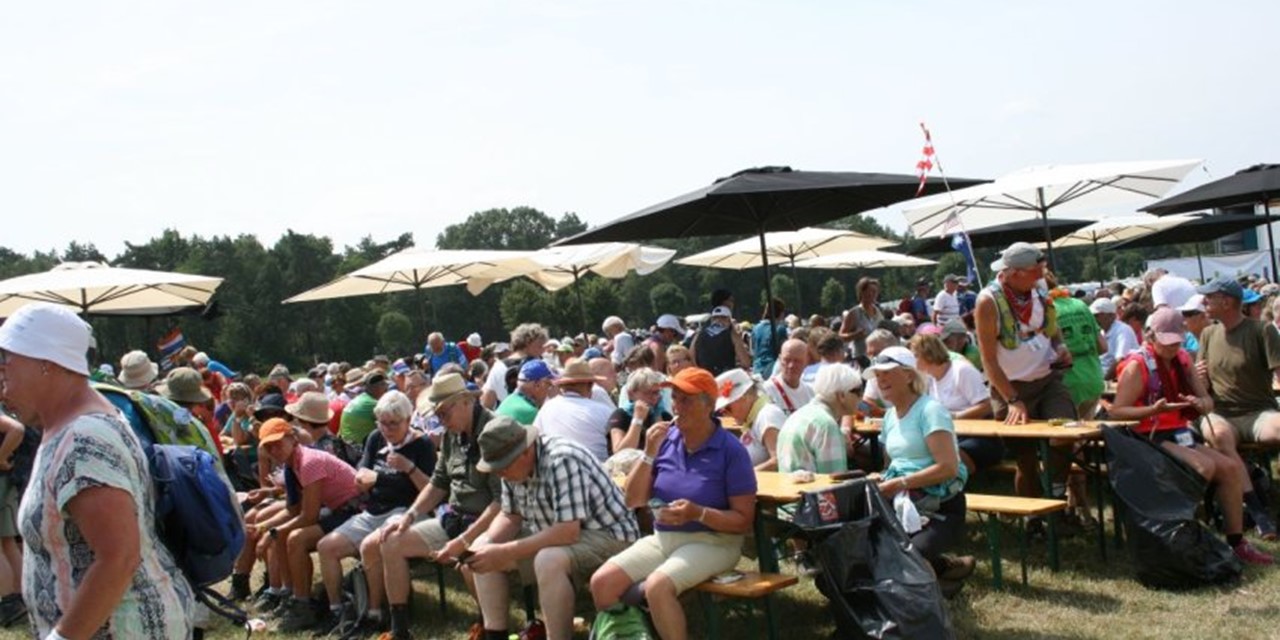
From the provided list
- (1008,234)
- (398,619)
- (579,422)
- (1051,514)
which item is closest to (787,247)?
(1008,234)

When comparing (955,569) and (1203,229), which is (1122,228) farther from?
(955,569)

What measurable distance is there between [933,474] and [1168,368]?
5.34 ft

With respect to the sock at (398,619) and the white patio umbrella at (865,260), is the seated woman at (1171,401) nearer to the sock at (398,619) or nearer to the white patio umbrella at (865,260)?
the sock at (398,619)

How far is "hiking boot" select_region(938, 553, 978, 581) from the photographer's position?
5285 millimetres

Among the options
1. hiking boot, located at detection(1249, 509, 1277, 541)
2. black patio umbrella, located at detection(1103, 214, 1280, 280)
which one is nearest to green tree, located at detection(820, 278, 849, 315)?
black patio umbrella, located at detection(1103, 214, 1280, 280)

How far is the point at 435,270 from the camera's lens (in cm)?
1452

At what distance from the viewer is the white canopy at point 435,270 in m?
14.0

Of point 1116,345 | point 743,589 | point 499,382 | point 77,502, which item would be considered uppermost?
point 77,502

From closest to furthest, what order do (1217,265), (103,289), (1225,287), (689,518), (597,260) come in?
(689,518) < (1225,287) < (103,289) < (597,260) < (1217,265)

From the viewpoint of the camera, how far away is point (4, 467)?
630 cm

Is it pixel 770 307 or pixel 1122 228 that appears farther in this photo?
pixel 1122 228

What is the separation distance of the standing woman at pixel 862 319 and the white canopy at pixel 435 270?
182 inches

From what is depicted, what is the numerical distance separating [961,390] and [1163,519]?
1.61 m

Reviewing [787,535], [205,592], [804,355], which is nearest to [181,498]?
[205,592]
